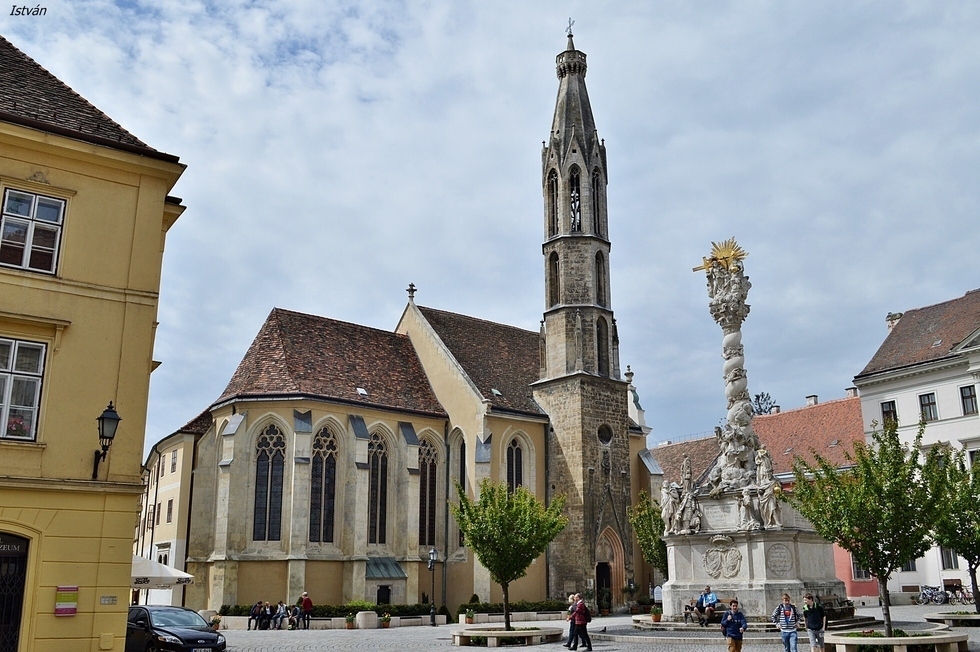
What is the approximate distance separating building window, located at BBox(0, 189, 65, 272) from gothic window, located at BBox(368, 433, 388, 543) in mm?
23723

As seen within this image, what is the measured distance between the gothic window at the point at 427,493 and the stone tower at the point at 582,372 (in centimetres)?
536

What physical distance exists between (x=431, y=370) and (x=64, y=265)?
28711 millimetres

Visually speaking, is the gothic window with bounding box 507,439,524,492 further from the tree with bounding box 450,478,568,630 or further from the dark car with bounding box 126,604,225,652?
the dark car with bounding box 126,604,225,652

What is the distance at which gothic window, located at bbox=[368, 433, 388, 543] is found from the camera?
37.2m

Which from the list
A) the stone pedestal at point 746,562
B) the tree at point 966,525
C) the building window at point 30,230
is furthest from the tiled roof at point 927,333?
the building window at point 30,230

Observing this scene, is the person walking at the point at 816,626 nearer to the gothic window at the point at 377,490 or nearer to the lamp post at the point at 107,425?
the lamp post at the point at 107,425

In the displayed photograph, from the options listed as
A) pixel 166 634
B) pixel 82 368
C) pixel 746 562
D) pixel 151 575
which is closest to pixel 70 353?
pixel 82 368

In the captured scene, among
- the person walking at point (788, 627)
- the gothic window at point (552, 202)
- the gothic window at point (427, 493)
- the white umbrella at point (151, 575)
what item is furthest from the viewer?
the gothic window at point (552, 202)

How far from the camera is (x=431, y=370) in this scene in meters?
42.5

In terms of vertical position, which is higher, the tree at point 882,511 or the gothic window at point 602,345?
the gothic window at point 602,345

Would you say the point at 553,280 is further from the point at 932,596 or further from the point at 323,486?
the point at 932,596

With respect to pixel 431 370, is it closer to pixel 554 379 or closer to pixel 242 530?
pixel 554 379

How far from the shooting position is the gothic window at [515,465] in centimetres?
4009

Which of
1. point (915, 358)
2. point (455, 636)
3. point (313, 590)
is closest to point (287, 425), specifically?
point (313, 590)
